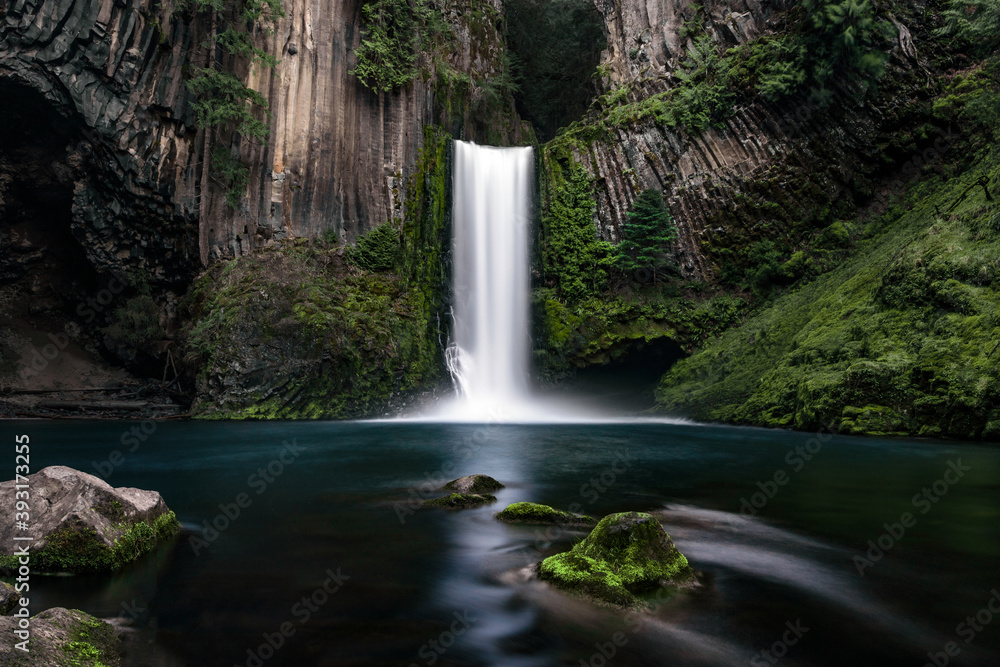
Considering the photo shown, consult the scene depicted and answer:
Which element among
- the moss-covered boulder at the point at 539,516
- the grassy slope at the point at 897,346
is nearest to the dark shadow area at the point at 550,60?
the grassy slope at the point at 897,346

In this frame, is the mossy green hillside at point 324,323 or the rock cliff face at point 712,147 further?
the rock cliff face at point 712,147

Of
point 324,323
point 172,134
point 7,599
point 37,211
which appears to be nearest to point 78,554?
point 7,599

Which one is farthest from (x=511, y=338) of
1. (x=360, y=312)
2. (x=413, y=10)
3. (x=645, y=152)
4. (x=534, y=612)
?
(x=534, y=612)

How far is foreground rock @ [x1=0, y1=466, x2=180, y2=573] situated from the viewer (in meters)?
3.95

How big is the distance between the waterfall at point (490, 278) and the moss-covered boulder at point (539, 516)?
15.0 m

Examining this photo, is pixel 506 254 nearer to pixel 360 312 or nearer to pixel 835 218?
pixel 360 312

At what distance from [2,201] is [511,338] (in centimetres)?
1973

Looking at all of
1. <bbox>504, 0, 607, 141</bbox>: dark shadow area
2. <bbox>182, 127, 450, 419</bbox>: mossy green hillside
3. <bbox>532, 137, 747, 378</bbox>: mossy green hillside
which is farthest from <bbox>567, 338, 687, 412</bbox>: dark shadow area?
<bbox>504, 0, 607, 141</bbox>: dark shadow area

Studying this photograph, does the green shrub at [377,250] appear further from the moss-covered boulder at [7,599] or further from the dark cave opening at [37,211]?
the moss-covered boulder at [7,599]

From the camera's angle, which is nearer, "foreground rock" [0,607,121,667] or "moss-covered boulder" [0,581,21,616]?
"foreground rock" [0,607,121,667]

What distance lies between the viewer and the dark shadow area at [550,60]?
1233 inches

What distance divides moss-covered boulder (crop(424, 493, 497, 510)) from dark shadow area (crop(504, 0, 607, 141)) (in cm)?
2927

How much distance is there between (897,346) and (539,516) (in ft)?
37.3

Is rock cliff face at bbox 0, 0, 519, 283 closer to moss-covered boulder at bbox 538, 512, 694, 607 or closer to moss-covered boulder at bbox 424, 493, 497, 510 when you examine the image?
moss-covered boulder at bbox 424, 493, 497, 510
